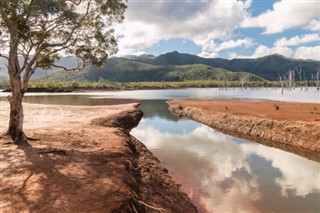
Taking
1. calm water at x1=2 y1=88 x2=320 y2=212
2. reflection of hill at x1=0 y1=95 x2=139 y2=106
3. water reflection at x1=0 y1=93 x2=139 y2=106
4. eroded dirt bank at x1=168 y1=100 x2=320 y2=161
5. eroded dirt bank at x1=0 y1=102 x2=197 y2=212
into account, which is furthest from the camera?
water reflection at x1=0 y1=93 x2=139 y2=106

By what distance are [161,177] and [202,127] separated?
106ft

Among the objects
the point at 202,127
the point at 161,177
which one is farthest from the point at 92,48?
the point at 202,127

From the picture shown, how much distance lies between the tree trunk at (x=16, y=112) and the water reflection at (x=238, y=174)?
12732 millimetres

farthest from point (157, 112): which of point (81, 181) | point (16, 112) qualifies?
point (81, 181)

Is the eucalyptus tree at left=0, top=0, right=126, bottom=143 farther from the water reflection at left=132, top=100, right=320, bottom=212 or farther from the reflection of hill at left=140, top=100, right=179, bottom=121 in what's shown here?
the reflection of hill at left=140, top=100, right=179, bottom=121

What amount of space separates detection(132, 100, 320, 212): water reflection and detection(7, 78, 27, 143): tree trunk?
41.8ft

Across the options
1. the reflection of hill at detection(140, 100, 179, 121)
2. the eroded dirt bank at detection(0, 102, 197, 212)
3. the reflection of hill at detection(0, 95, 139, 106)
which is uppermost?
the eroded dirt bank at detection(0, 102, 197, 212)

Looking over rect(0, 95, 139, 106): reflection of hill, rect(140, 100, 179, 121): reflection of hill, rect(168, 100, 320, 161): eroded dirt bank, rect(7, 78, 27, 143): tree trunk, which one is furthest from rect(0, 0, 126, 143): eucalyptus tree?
rect(0, 95, 139, 106): reflection of hill

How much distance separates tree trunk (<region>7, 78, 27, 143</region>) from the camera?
23.1 meters

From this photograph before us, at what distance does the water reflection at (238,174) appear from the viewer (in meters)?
18.9

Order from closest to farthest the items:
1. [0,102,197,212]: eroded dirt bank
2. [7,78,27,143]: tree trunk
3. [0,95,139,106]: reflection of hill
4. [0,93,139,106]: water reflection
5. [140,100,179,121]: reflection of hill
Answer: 1. [0,102,197,212]: eroded dirt bank
2. [7,78,27,143]: tree trunk
3. [140,100,179,121]: reflection of hill
4. [0,95,139,106]: reflection of hill
5. [0,93,139,106]: water reflection

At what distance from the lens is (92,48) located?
26547 mm

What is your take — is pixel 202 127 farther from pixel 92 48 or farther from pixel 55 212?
pixel 55 212

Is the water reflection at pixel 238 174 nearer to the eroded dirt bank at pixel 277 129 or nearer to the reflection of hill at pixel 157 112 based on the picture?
the eroded dirt bank at pixel 277 129
